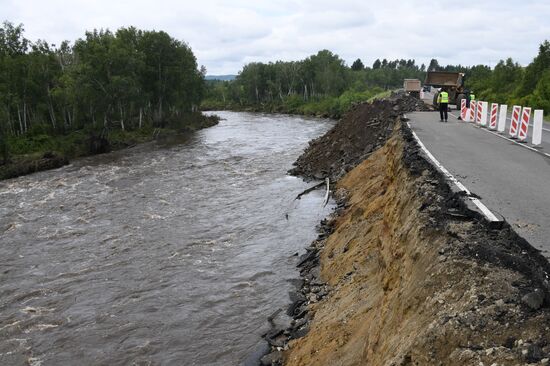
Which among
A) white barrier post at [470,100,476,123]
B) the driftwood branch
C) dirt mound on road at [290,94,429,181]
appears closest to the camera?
the driftwood branch

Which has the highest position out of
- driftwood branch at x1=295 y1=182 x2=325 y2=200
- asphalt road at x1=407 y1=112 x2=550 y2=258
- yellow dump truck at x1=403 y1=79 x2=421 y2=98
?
yellow dump truck at x1=403 y1=79 x2=421 y2=98

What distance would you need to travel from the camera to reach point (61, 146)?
4144 centimetres

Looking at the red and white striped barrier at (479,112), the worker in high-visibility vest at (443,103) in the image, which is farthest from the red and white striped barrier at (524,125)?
the worker in high-visibility vest at (443,103)

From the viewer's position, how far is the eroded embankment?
436cm

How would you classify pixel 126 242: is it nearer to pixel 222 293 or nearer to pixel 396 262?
pixel 222 293

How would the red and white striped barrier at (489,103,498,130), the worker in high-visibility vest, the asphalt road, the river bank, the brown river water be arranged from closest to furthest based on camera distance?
the asphalt road → the brown river water → the red and white striped barrier at (489,103,498,130) → the worker in high-visibility vest → the river bank

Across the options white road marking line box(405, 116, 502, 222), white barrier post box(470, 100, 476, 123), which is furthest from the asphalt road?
white barrier post box(470, 100, 476, 123)

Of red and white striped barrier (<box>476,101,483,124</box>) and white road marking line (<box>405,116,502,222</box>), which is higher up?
red and white striped barrier (<box>476,101,483,124</box>)

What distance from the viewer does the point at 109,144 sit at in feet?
146

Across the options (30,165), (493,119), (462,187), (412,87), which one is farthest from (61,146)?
(462,187)

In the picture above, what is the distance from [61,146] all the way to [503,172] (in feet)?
130

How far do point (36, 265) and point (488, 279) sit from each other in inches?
574

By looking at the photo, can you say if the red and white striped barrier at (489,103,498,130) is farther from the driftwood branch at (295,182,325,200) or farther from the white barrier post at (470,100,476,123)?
the driftwood branch at (295,182,325,200)

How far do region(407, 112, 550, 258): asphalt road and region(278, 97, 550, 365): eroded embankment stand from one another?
2.55ft
